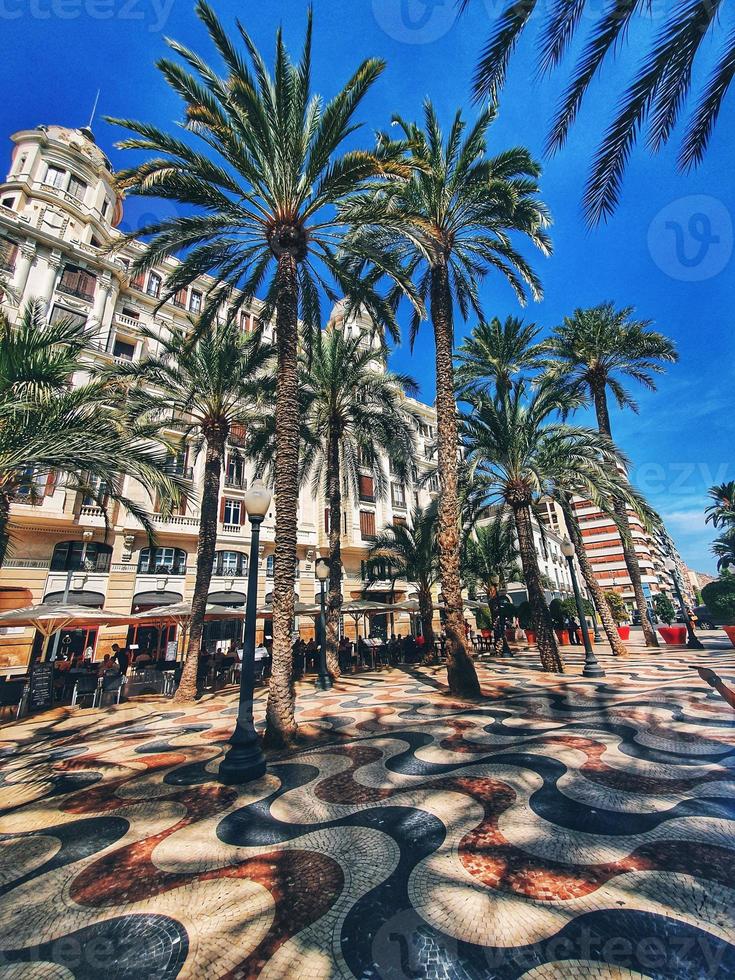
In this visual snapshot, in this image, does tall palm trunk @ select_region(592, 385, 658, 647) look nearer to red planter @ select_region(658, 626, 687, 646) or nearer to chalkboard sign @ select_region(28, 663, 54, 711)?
red planter @ select_region(658, 626, 687, 646)

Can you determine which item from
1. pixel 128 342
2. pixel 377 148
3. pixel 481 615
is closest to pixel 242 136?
pixel 377 148

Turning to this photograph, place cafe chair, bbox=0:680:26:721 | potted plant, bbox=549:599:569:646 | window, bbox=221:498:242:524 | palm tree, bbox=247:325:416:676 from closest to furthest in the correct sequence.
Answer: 1. cafe chair, bbox=0:680:26:721
2. palm tree, bbox=247:325:416:676
3. potted plant, bbox=549:599:569:646
4. window, bbox=221:498:242:524

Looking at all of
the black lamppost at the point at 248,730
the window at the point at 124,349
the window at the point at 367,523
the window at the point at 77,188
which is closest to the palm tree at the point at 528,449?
the black lamppost at the point at 248,730

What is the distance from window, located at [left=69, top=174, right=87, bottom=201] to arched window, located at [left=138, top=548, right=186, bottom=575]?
2304cm

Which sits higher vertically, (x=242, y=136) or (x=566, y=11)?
(x=242, y=136)

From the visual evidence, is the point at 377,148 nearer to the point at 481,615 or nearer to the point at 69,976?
the point at 69,976

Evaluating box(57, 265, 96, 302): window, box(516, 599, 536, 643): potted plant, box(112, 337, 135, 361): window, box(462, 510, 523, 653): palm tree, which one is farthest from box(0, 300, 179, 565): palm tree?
box(516, 599, 536, 643): potted plant

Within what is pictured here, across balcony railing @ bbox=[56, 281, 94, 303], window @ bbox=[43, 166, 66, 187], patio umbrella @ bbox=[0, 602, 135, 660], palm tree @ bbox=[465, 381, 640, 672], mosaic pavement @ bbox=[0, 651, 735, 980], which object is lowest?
mosaic pavement @ bbox=[0, 651, 735, 980]

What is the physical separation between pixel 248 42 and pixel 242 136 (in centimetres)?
158

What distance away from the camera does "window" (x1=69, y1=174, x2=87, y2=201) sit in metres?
25.7

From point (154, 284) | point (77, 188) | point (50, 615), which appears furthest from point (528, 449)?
point (77, 188)

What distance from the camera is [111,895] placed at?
2.98 m

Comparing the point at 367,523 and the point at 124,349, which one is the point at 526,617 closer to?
the point at 367,523

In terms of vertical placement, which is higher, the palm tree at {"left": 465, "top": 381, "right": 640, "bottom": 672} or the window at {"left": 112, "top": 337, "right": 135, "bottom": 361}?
the window at {"left": 112, "top": 337, "right": 135, "bottom": 361}
